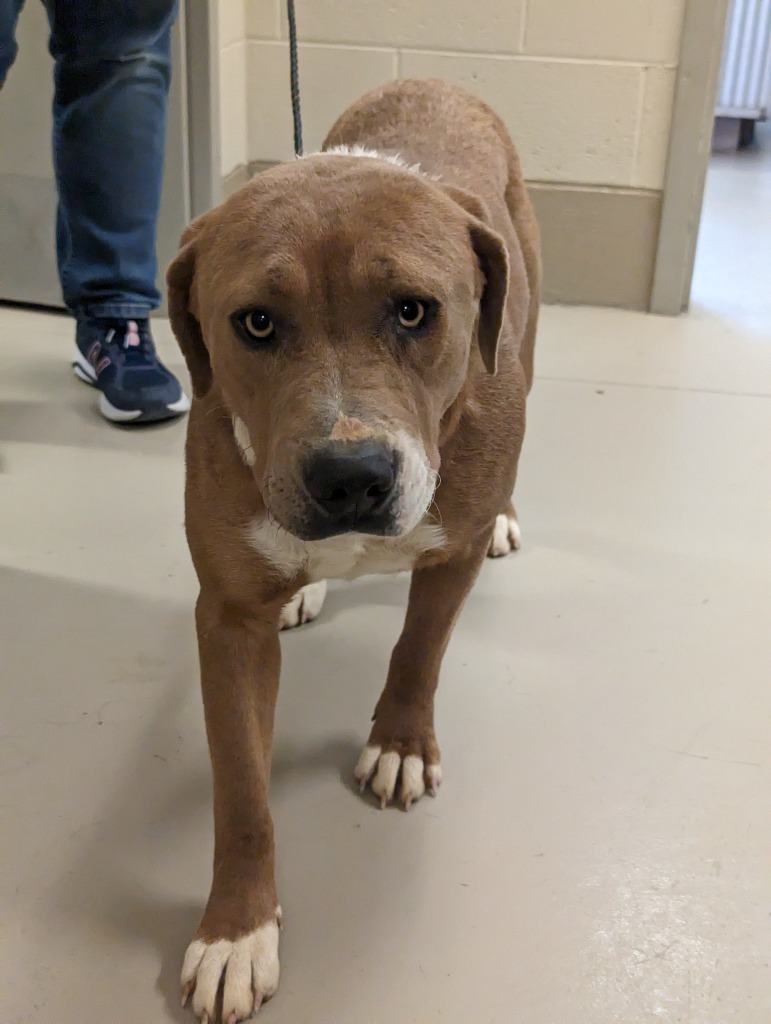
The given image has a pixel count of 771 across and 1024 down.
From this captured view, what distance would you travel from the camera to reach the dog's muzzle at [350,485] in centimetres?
105

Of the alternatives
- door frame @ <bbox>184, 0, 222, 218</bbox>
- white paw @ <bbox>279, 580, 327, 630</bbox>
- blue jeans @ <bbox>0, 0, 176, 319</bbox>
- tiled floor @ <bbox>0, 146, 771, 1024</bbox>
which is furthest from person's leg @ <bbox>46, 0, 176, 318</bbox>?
white paw @ <bbox>279, 580, 327, 630</bbox>

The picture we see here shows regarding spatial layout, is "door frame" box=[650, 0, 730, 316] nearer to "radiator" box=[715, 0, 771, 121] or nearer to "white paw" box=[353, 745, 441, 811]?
"white paw" box=[353, 745, 441, 811]

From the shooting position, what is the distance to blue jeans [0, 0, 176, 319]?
2.29m

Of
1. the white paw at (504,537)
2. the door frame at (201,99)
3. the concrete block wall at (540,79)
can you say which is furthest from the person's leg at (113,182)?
the white paw at (504,537)

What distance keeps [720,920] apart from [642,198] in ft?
8.42

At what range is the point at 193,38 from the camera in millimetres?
2973

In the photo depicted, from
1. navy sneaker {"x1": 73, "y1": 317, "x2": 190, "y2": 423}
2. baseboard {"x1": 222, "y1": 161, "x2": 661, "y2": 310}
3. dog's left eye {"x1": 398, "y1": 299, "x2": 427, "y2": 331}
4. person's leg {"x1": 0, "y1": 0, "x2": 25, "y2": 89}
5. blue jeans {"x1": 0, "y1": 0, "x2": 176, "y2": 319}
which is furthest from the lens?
baseboard {"x1": 222, "y1": 161, "x2": 661, "y2": 310}

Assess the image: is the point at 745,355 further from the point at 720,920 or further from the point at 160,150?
the point at 720,920

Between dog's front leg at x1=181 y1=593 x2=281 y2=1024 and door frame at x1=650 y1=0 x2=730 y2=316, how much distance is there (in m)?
2.46

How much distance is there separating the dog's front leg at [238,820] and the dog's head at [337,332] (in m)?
0.25

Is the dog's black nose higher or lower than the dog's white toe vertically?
higher

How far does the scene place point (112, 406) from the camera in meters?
2.53

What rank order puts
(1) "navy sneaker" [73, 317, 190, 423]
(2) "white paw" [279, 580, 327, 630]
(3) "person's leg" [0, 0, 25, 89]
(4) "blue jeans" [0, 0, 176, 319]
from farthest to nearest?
(1) "navy sneaker" [73, 317, 190, 423], (4) "blue jeans" [0, 0, 176, 319], (3) "person's leg" [0, 0, 25, 89], (2) "white paw" [279, 580, 327, 630]

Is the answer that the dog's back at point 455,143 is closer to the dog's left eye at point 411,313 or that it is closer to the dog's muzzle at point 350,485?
the dog's left eye at point 411,313
